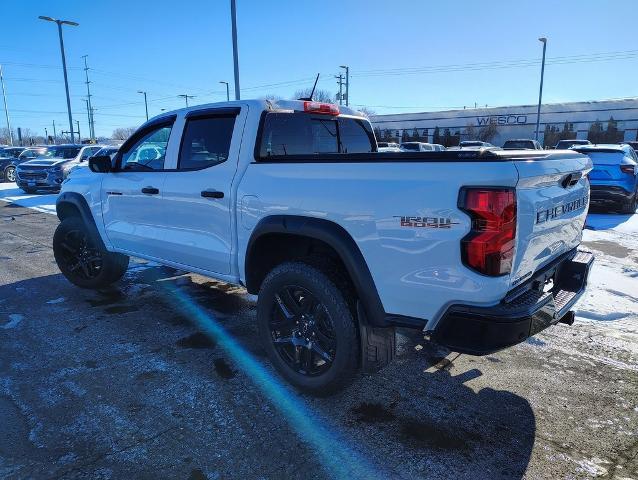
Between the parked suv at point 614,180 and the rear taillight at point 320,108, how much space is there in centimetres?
841

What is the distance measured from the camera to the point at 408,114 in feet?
180

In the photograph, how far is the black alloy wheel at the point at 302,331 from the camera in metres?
3.06

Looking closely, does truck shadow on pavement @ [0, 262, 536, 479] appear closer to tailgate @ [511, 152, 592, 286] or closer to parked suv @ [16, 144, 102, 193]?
tailgate @ [511, 152, 592, 286]

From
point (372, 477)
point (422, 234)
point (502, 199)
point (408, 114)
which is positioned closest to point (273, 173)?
point (422, 234)

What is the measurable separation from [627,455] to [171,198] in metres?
3.75

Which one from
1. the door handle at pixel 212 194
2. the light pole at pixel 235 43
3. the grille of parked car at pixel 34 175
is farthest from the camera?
the grille of parked car at pixel 34 175

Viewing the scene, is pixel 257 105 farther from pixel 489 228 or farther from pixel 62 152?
pixel 62 152

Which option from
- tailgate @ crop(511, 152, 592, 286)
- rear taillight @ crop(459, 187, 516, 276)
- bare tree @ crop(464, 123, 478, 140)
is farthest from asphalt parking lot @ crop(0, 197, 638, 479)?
bare tree @ crop(464, 123, 478, 140)

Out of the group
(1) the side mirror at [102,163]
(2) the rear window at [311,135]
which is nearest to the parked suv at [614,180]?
(2) the rear window at [311,135]

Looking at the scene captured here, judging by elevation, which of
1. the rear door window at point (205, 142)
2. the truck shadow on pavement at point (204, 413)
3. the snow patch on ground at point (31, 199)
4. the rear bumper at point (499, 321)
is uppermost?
the rear door window at point (205, 142)

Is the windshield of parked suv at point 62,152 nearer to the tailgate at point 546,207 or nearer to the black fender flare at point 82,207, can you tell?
the black fender flare at point 82,207

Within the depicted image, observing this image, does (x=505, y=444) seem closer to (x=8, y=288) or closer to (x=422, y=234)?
(x=422, y=234)

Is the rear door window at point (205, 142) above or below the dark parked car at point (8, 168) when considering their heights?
above

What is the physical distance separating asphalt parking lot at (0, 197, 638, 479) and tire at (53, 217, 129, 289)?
825 millimetres
